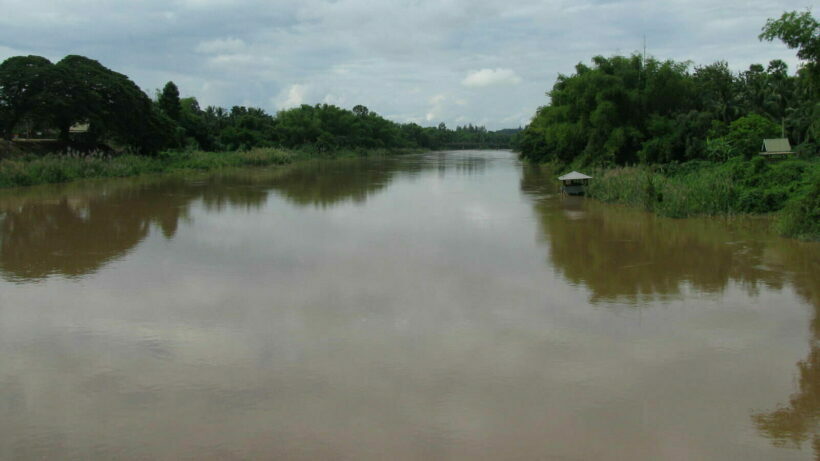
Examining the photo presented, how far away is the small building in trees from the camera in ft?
94.8

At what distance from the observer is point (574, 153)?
1428 inches

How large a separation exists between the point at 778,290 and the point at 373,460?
8.27 m

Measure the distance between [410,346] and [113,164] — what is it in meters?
33.1

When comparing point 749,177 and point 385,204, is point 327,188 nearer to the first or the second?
point 385,204

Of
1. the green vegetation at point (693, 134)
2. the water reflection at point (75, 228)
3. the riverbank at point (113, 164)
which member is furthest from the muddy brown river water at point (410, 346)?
the riverbank at point (113, 164)

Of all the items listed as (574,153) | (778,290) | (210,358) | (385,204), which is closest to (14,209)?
(385,204)

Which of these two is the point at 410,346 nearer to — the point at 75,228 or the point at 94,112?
the point at 75,228

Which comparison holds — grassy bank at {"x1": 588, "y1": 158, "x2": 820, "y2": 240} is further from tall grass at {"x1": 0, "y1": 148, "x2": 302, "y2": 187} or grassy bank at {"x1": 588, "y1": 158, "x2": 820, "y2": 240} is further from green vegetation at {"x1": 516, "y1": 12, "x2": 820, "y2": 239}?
tall grass at {"x1": 0, "y1": 148, "x2": 302, "y2": 187}

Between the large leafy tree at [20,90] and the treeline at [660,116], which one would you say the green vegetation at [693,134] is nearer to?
the treeline at [660,116]

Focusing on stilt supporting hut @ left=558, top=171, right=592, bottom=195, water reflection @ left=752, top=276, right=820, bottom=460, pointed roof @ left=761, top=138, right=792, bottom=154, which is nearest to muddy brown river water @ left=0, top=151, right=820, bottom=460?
water reflection @ left=752, top=276, right=820, bottom=460

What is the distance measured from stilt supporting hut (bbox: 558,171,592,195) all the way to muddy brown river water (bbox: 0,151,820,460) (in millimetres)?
10396

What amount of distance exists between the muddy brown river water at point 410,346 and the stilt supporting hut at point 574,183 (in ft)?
34.1

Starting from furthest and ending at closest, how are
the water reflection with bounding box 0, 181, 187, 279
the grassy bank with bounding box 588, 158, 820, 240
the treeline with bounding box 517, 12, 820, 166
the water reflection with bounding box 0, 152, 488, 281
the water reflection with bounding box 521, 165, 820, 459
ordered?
the treeline with bounding box 517, 12, 820, 166
the grassy bank with bounding box 588, 158, 820, 240
the water reflection with bounding box 0, 152, 488, 281
the water reflection with bounding box 0, 181, 187, 279
the water reflection with bounding box 521, 165, 820, 459

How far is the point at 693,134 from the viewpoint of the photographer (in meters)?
26.8
